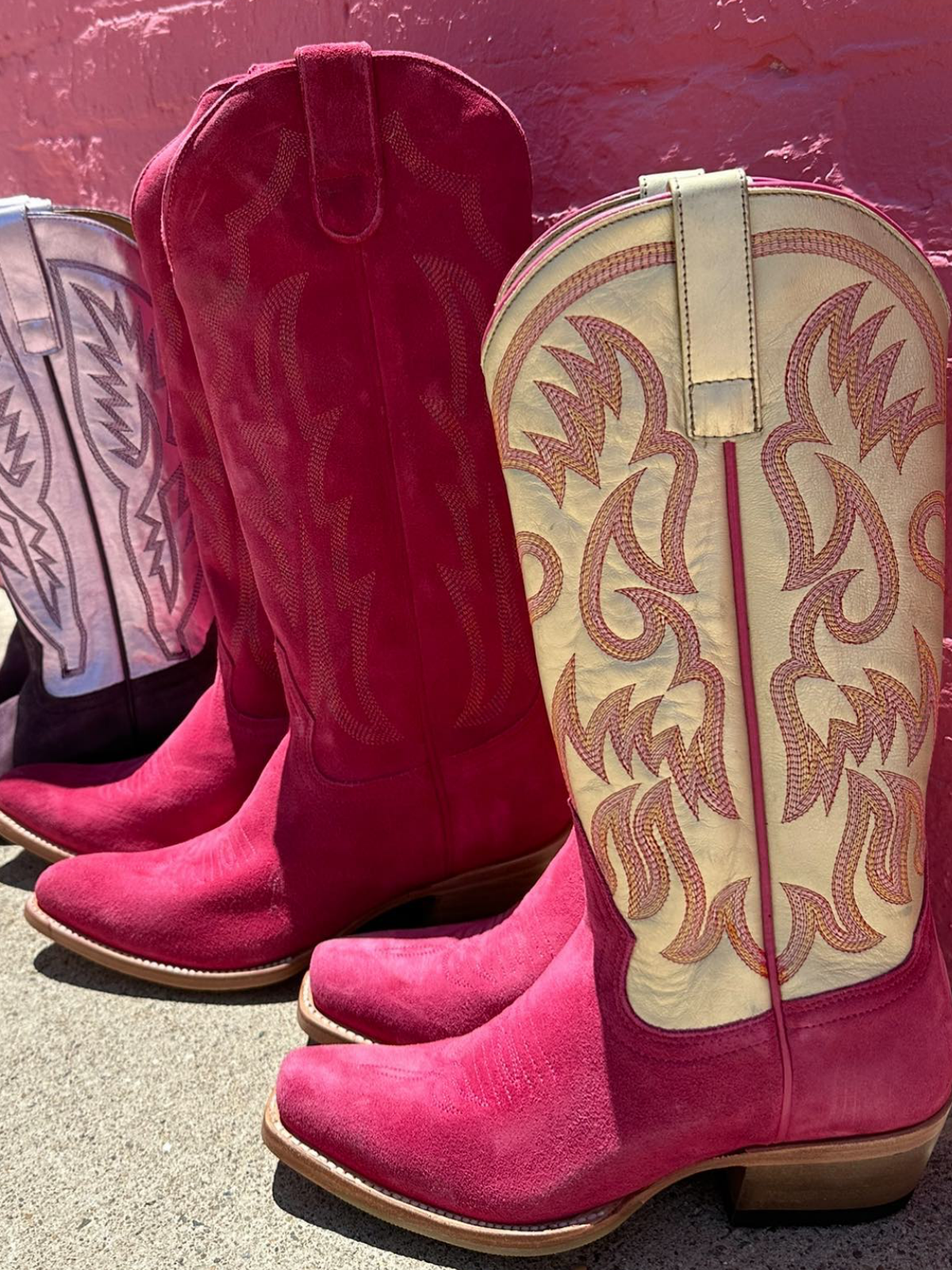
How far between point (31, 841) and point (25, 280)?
797mm

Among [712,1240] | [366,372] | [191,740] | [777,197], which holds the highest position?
[777,197]

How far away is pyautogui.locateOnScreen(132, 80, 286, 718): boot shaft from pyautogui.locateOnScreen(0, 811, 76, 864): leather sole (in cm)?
35

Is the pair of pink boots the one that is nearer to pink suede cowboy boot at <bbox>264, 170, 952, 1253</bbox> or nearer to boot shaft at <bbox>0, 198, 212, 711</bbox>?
pink suede cowboy boot at <bbox>264, 170, 952, 1253</bbox>

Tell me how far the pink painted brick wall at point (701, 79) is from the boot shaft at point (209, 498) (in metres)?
0.33

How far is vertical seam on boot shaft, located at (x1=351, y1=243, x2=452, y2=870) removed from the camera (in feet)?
4.03

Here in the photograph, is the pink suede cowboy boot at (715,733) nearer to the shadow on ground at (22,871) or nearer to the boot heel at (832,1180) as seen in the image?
the boot heel at (832,1180)

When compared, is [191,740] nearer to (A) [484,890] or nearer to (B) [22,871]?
(B) [22,871]

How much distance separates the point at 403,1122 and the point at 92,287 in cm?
119

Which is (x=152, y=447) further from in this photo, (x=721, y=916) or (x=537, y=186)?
(x=721, y=916)

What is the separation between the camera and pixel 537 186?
1.46 meters

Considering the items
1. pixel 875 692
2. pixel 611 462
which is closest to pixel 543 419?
pixel 611 462

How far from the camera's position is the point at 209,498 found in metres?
1.58

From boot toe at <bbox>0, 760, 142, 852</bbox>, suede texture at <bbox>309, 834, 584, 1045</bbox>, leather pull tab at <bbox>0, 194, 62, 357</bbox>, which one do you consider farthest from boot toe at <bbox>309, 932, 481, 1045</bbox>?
leather pull tab at <bbox>0, 194, 62, 357</bbox>

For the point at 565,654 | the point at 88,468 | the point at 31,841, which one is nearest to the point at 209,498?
the point at 88,468
